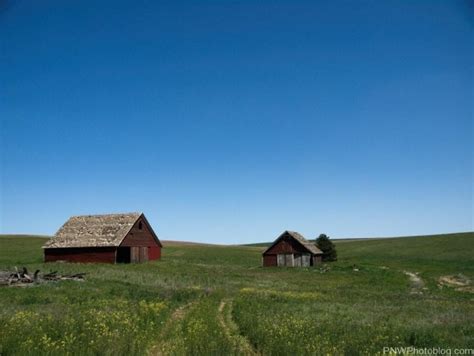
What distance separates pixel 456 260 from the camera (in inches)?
2314

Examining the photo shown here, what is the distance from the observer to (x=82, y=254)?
151 feet

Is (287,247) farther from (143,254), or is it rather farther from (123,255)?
(123,255)

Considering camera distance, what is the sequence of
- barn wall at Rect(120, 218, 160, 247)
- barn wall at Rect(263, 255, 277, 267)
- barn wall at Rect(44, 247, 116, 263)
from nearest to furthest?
1. barn wall at Rect(44, 247, 116, 263)
2. barn wall at Rect(120, 218, 160, 247)
3. barn wall at Rect(263, 255, 277, 267)

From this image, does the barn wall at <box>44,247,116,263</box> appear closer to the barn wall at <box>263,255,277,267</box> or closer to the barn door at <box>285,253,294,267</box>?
the barn wall at <box>263,255,277,267</box>

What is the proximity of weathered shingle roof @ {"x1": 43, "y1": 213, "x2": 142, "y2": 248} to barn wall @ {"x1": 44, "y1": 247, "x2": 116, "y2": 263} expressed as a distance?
0.50 metres

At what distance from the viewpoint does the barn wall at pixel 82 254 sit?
147 ft

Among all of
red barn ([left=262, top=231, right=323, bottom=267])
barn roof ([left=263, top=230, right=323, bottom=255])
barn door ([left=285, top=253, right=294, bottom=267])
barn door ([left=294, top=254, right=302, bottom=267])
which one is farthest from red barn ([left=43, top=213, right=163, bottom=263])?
barn door ([left=294, top=254, right=302, bottom=267])

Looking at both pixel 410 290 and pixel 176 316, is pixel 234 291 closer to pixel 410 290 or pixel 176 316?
pixel 176 316


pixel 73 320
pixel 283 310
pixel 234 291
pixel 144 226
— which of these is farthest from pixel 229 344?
pixel 144 226

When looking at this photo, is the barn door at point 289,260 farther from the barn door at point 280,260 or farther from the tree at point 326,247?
the tree at point 326,247

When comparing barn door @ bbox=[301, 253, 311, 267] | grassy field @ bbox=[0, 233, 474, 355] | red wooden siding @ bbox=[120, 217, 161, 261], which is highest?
red wooden siding @ bbox=[120, 217, 161, 261]

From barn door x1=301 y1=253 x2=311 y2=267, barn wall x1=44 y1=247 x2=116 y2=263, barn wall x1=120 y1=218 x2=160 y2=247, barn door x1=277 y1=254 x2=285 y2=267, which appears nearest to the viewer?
barn wall x1=44 y1=247 x2=116 y2=263

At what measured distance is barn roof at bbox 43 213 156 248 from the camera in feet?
150

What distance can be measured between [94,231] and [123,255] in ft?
15.2
